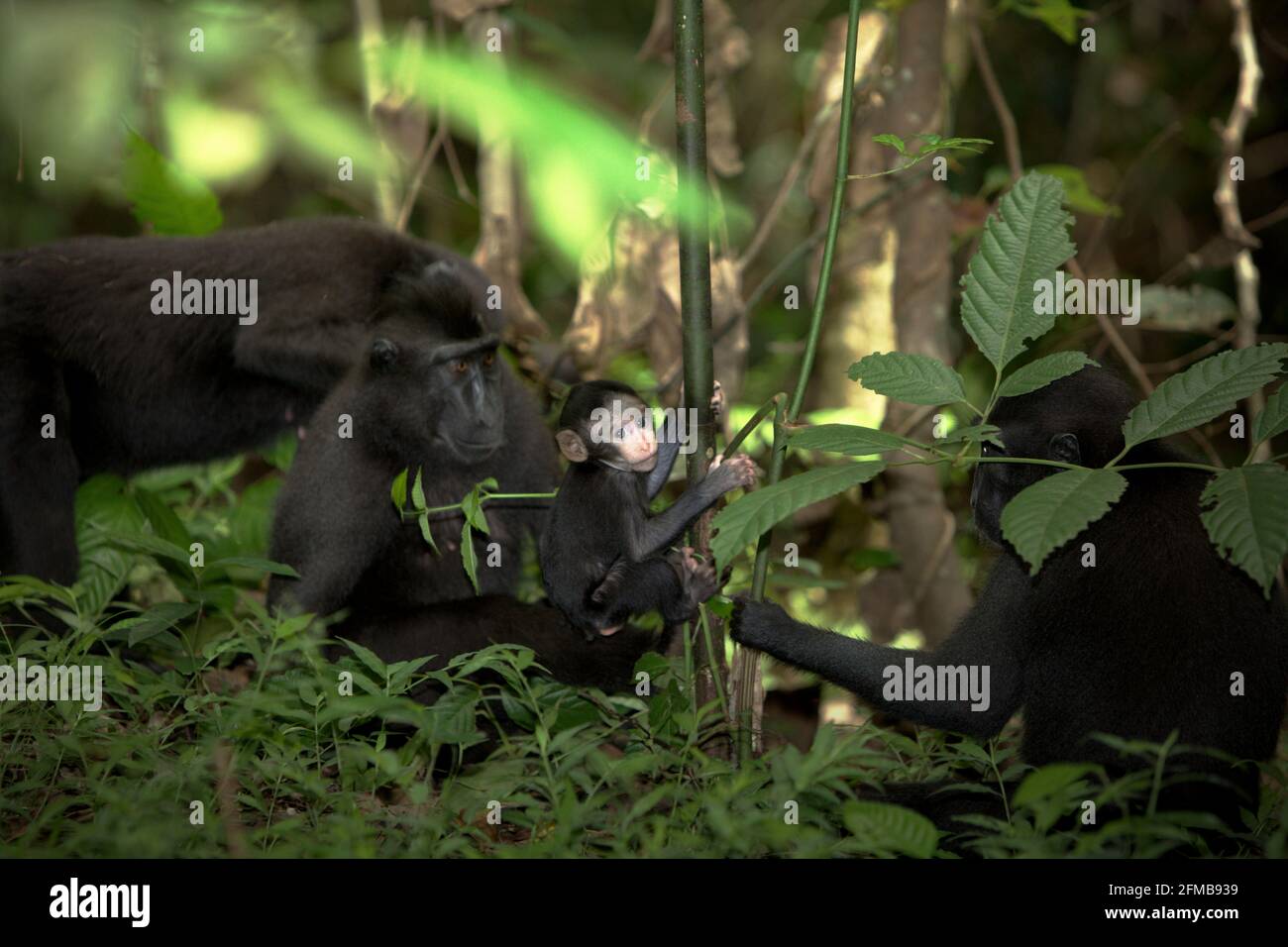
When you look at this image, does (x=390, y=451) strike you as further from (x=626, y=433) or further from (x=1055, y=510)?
(x=1055, y=510)

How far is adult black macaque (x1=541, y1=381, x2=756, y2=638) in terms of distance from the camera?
14.5ft

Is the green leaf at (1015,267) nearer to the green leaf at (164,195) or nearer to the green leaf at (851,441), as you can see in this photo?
the green leaf at (851,441)

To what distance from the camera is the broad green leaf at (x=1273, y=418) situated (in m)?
3.38

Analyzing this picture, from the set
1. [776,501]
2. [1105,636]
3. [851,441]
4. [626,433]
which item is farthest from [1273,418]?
[626,433]

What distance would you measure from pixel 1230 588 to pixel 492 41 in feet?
14.0

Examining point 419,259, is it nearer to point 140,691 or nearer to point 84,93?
point 84,93

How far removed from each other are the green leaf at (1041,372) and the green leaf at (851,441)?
297mm

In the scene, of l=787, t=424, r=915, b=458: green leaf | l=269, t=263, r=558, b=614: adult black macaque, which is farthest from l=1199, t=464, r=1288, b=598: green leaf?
l=269, t=263, r=558, b=614: adult black macaque

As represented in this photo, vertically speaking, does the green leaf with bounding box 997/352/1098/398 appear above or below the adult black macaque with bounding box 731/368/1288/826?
above

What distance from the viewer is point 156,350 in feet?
20.7

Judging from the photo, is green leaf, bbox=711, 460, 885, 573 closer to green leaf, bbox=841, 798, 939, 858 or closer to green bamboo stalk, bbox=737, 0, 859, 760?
green bamboo stalk, bbox=737, 0, 859, 760

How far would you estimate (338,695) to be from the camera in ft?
13.4

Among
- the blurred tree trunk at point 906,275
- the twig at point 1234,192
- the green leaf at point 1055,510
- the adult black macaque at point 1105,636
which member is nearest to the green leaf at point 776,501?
the green leaf at point 1055,510

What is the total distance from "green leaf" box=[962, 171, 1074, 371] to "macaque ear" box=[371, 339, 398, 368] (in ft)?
8.60
